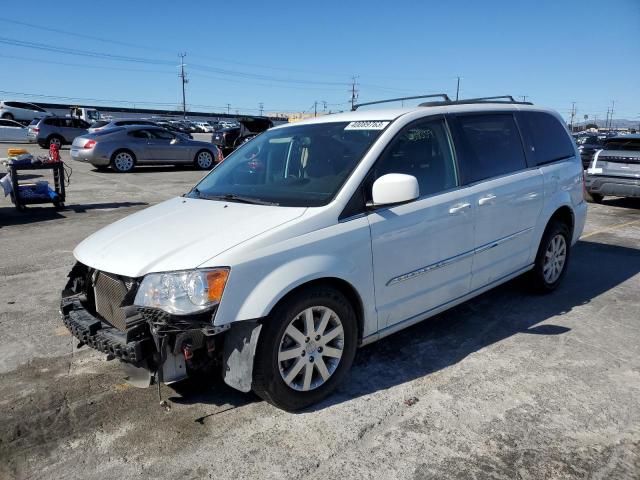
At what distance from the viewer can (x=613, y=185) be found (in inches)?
445

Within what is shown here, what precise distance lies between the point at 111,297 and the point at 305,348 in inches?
47.2

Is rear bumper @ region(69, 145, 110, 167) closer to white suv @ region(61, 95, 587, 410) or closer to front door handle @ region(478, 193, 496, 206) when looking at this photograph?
white suv @ region(61, 95, 587, 410)

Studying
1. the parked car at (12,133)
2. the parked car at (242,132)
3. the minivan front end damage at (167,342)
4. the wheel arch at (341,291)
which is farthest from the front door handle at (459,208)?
the parked car at (12,133)

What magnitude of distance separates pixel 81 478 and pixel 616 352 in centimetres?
372

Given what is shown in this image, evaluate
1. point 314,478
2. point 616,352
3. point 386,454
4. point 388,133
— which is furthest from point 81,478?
point 616,352

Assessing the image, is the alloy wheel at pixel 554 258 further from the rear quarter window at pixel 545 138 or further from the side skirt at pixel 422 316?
the rear quarter window at pixel 545 138

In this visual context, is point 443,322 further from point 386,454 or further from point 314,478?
point 314,478

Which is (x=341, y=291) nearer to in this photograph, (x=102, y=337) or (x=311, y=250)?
(x=311, y=250)

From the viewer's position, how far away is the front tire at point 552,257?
5.02 metres

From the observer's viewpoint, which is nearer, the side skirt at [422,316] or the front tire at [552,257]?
the side skirt at [422,316]

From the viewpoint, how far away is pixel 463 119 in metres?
4.18

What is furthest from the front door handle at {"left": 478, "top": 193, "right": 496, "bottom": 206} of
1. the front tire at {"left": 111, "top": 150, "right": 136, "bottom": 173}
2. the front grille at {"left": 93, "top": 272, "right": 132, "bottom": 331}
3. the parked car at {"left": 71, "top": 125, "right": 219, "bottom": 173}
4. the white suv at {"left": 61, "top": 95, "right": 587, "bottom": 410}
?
the front tire at {"left": 111, "top": 150, "right": 136, "bottom": 173}

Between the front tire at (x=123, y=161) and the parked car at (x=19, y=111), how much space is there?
28415 mm

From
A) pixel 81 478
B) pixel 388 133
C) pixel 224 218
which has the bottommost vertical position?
pixel 81 478
